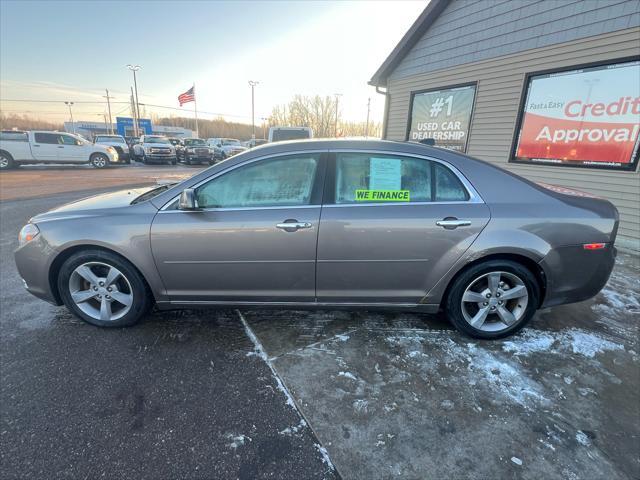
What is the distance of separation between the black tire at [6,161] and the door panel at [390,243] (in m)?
19.9

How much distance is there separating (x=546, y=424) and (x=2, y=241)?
7.19 metres

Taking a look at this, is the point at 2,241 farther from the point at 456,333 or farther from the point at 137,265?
the point at 456,333

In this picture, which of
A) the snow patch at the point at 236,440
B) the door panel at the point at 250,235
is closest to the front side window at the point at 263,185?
the door panel at the point at 250,235

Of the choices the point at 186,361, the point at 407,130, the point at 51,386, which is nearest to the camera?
the point at 51,386

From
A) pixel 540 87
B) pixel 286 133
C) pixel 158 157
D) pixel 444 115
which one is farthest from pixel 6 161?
pixel 540 87

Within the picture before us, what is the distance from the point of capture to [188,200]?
2527 mm

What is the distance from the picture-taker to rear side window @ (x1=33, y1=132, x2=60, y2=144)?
52.6ft

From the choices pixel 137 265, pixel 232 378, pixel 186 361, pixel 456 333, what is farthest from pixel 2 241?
pixel 456 333

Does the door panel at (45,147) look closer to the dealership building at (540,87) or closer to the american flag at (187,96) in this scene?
the american flag at (187,96)

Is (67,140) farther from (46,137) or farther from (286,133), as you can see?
(286,133)

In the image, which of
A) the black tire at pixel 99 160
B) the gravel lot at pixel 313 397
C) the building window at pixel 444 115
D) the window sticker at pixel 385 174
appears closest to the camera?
the gravel lot at pixel 313 397

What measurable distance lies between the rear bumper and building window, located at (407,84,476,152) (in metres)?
5.59

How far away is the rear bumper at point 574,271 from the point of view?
270 centimetres

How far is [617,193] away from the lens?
5.67m
